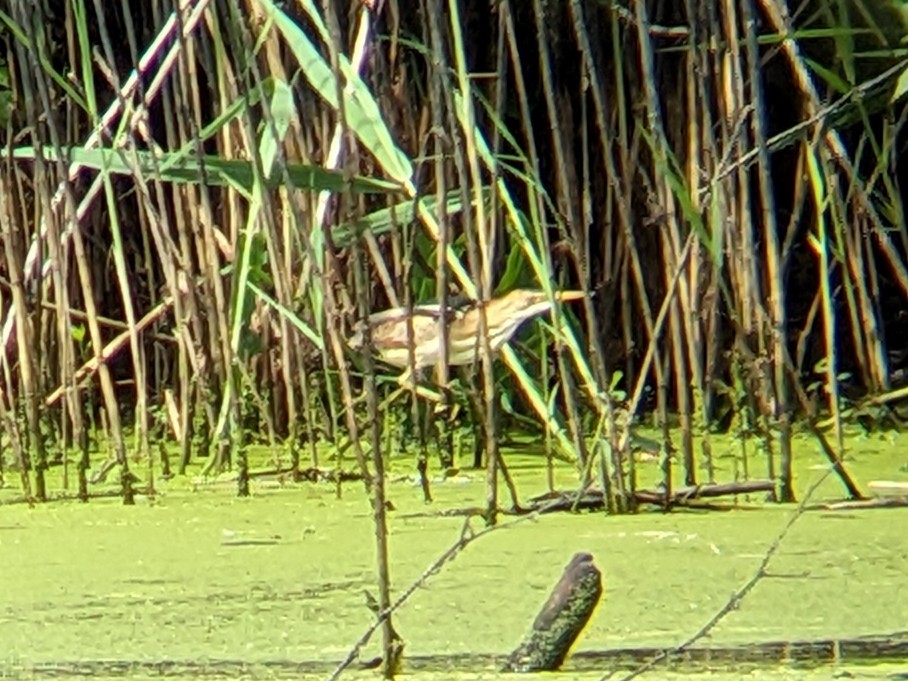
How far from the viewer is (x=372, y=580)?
159 centimetres

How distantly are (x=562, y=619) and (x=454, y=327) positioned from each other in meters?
1.04

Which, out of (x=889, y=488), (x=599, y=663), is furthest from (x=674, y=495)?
(x=599, y=663)

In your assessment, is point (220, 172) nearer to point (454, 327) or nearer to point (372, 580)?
point (454, 327)

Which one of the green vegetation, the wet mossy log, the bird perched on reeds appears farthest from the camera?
the bird perched on reeds

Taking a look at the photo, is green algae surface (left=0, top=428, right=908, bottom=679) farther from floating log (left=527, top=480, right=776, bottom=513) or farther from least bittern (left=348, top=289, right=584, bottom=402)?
least bittern (left=348, top=289, right=584, bottom=402)

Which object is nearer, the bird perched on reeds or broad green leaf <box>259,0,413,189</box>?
broad green leaf <box>259,0,413,189</box>

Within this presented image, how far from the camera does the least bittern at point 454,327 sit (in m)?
2.20

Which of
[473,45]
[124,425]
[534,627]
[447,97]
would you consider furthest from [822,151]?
[124,425]

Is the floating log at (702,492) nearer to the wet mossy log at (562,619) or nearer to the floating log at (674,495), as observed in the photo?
the floating log at (674,495)

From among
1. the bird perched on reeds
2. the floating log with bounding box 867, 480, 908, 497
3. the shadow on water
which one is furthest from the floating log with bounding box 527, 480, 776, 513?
the shadow on water

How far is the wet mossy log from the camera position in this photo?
122cm

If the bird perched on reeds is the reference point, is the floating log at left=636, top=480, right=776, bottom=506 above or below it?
below

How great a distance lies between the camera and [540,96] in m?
2.92

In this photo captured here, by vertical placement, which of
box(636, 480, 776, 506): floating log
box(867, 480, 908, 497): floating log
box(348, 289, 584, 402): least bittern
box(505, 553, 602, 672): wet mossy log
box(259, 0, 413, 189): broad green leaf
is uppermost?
box(259, 0, 413, 189): broad green leaf
